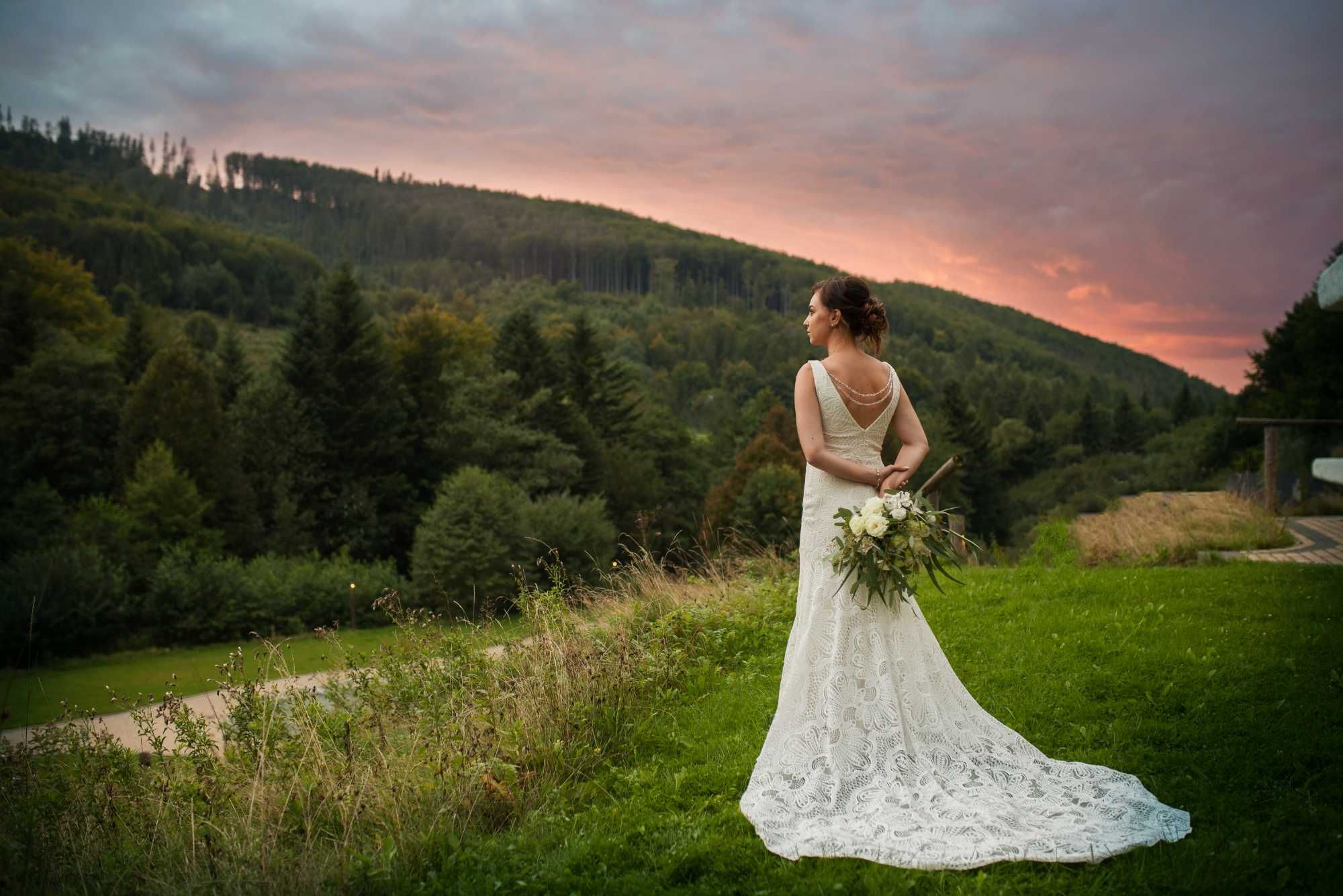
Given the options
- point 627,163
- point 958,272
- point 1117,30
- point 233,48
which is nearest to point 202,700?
point 1117,30

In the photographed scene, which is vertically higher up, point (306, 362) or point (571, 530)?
point (306, 362)

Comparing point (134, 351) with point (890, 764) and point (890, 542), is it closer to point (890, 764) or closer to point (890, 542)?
point (890, 542)

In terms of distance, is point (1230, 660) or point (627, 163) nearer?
point (1230, 660)

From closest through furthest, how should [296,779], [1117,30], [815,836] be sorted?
[815,836], [296,779], [1117,30]

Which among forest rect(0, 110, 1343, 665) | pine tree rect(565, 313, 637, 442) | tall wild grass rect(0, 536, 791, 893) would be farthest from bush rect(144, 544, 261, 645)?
pine tree rect(565, 313, 637, 442)

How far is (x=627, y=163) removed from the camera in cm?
6712

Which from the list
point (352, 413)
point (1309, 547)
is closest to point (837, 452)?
point (1309, 547)

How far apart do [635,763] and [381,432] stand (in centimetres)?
Result: 3865

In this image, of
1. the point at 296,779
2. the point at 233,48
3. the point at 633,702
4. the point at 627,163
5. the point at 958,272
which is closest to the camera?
the point at 296,779

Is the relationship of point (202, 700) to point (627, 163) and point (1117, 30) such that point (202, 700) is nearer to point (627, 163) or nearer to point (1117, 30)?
point (1117, 30)

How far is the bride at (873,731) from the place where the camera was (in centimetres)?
364

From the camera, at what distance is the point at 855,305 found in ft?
14.2

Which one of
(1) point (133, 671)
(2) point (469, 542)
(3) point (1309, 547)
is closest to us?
(3) point (1309, 547)

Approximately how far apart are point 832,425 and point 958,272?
24768mm
